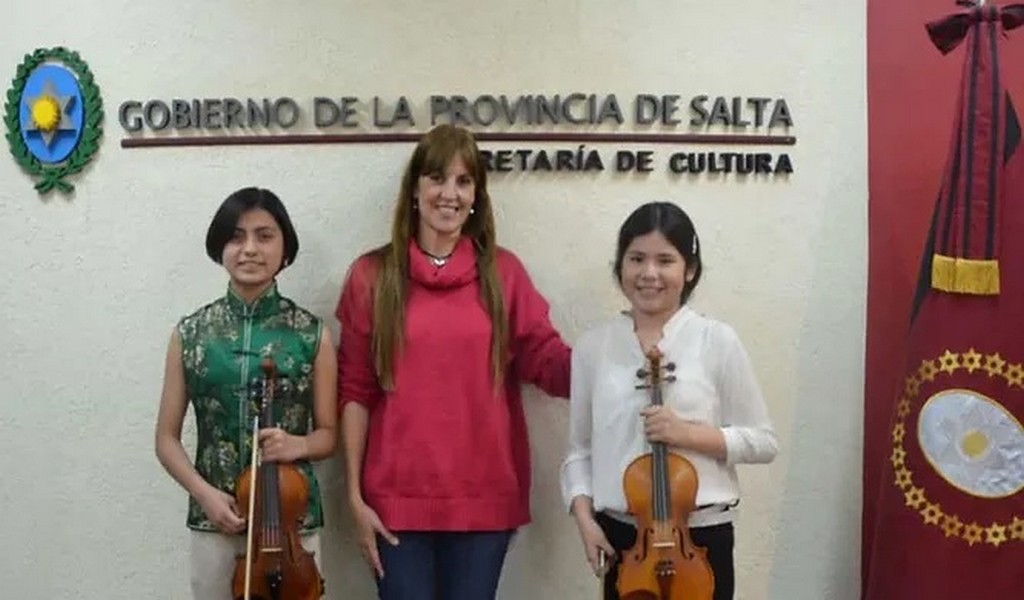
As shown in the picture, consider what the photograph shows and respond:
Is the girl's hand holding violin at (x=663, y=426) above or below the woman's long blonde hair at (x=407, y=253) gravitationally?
below

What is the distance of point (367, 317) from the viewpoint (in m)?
2.48

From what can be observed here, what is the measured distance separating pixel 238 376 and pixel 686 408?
0.91 meters

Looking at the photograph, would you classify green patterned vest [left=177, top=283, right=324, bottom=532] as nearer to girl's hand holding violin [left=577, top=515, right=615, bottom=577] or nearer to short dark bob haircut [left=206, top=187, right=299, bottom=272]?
short dark bob haircut [left=206, top=187, right=299, bottom=272]

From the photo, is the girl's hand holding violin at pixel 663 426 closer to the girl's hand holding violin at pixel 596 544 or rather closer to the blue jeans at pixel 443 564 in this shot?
the girl's hand holding violin at pixel 596 544

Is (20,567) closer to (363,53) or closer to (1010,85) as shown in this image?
(363,53)

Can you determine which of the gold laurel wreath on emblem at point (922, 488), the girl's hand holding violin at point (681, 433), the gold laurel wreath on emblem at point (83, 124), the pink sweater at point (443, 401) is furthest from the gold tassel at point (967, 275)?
the gold laurel wreath on emblem at point (83, 124)

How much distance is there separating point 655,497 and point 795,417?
802mm

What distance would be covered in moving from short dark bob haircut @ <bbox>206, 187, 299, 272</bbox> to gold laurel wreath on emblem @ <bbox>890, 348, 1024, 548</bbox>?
4.41 ft

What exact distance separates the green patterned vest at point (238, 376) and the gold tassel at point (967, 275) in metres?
1.29

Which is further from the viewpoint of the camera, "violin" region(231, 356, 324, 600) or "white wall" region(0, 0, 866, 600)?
"white wall" region(0, 0, 866, 600)

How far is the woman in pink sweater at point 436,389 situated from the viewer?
2416 millimetres

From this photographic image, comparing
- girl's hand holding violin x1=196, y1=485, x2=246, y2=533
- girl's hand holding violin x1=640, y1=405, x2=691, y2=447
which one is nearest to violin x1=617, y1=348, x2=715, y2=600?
girl's hand holding violin x1=640, y1=405, x2=691, y2=447

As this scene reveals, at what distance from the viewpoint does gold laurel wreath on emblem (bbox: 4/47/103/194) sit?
2.73m

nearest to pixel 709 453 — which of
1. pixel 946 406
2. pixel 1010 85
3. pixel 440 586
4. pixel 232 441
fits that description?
pixel 946 406
